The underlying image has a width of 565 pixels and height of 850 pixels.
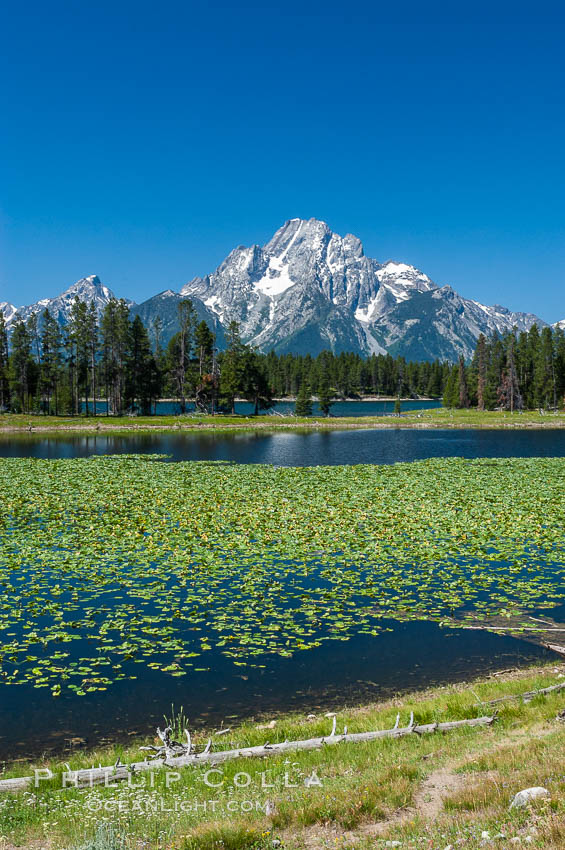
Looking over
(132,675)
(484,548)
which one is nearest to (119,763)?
(132,675)

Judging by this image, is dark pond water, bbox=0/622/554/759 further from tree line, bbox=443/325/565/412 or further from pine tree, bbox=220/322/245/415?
tree line, bbox=443/325/565/412

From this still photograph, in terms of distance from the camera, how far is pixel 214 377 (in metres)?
Result: 130

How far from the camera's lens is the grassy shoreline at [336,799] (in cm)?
790

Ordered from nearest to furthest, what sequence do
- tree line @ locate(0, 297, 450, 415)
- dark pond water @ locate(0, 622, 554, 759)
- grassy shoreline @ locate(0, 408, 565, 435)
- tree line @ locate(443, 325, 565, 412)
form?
dark pond water @ locate(0, 622, 554, 759) < grassy shoreline @ locate(0, 408, 565, 435) < tree line @ locate(0, 297, 450, 415) < tree line @ locate(443, 325, 565, 412)

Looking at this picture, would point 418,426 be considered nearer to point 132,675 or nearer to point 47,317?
point 47,317

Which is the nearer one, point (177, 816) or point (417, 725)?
point (177, 816)

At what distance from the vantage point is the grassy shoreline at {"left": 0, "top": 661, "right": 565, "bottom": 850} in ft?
25.9

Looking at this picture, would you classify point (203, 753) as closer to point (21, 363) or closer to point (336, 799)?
point (336, 799)

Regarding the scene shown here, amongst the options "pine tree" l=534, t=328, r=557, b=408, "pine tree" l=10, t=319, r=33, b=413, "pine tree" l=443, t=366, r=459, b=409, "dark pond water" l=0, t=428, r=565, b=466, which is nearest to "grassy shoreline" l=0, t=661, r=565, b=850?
"dark pond water" l=0, t=428, r=565, b=466

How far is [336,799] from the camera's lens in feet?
28.6

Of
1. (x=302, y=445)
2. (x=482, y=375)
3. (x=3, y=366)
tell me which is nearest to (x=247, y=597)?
(x=302, y=445)

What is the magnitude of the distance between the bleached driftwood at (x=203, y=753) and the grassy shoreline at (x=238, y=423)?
3747 inches

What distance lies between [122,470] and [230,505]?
20642 mm

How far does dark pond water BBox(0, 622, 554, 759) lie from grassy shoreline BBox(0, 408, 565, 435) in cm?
9061
